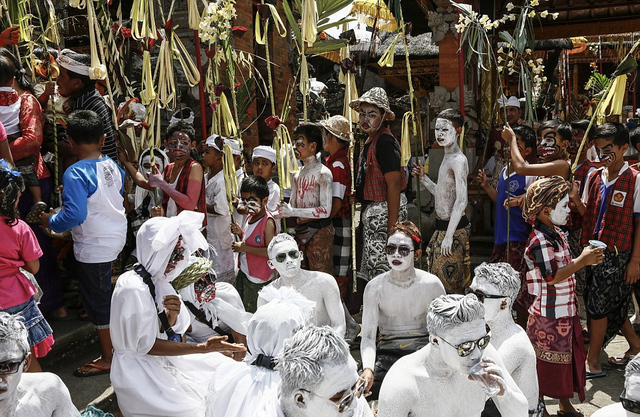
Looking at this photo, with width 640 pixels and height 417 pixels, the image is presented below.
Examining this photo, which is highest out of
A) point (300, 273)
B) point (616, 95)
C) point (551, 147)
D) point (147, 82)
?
point (147, 82)

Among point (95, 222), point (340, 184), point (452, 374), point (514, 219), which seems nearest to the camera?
point (452, 374)

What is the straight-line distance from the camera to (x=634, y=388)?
189 centimetres

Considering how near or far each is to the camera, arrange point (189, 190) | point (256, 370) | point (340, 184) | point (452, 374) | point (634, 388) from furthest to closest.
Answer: point (340, 184) < point (189, 190) < point (452, 374) < point (256, 370) < point (634, 388)

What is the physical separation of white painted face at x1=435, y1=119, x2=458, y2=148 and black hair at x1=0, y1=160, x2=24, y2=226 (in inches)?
106

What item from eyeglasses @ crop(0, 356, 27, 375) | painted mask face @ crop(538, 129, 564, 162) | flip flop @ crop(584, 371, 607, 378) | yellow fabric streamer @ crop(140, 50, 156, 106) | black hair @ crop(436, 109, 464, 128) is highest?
yellow fabric streamer @ crop(140, 50, 156, 106)

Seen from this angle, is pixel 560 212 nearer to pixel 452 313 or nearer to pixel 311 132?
pixel 452 313

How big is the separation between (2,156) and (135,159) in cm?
107

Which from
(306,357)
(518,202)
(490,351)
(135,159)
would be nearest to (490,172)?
(518,202)

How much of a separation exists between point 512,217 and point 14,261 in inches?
130

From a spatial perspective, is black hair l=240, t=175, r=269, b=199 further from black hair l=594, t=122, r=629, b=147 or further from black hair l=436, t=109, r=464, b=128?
black hair l=594, t=122, r=629, b=147

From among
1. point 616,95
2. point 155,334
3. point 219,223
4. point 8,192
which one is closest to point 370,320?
point 155,334

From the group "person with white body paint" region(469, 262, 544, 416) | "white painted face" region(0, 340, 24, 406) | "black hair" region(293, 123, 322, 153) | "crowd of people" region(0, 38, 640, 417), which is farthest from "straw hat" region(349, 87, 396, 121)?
"white painted face" region(0, 340, 24, 406)

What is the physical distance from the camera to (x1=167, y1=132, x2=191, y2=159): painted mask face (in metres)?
4.18

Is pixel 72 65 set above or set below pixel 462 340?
above
